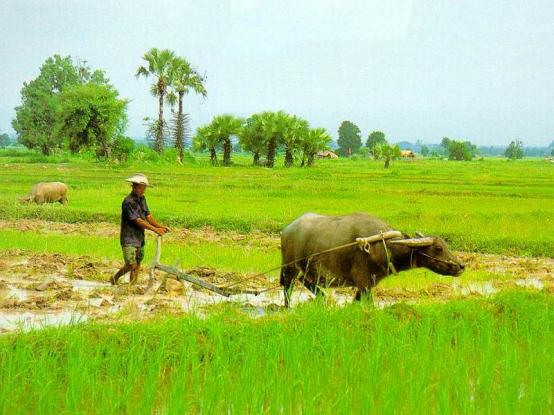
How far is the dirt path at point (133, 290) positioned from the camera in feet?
17.1

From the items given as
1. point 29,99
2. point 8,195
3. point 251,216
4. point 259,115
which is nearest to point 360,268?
point 251,216

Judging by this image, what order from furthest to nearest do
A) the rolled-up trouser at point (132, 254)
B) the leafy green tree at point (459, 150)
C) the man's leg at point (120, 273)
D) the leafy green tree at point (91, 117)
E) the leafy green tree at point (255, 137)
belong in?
the leafy green tree at point (459, 150) → the leafy green tree at point (255, 137) → the leafy green tree at point (91, 117) → the man's leg at point (120, 273) → the rolled-up trouser at point (132, 254)

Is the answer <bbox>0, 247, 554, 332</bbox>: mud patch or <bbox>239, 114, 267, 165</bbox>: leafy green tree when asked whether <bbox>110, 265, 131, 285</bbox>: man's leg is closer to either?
<bbox>0, 247, 554, 332</bbox>: mud patch

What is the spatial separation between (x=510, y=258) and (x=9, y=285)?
620 centimetres

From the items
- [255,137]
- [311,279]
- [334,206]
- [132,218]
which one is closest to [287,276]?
[311,279]

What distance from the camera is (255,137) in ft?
131

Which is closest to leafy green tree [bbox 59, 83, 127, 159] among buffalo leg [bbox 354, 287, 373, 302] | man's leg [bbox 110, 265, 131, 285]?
man's leg [bbox 110, 265, 131, 285]

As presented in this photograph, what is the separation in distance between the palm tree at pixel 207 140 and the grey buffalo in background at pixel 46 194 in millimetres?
24574

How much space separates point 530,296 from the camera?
17.5 feet

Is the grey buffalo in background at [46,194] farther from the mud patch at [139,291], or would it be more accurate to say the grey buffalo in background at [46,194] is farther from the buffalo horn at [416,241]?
the buffalo horn at [416,241]

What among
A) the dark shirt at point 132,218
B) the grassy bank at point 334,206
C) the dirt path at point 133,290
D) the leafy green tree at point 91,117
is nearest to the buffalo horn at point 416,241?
the dirt path at point 133,290

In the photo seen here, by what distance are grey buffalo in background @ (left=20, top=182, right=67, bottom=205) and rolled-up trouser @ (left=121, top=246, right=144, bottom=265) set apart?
28.0ft

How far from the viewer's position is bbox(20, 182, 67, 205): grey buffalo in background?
13773mm

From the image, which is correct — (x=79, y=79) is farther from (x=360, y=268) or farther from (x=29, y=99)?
(x=360, y=268)
